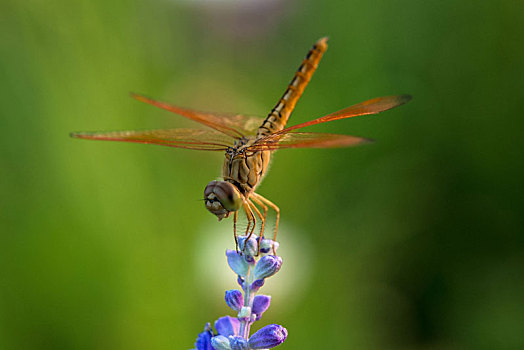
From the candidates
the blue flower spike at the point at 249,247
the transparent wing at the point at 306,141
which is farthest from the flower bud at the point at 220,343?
the transparent wing at the point at 306,141

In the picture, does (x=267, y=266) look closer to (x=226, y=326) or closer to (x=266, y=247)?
(x=266, y=247)

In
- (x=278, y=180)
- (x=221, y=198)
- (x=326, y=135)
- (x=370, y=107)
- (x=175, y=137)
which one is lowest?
(x=221, y=198)

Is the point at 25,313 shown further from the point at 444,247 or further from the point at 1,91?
the point at 444,247

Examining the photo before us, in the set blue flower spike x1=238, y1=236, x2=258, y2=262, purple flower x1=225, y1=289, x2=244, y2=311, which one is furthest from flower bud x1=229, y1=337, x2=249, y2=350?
blue flower spike x1=238, y1=236, x2=258, y2=262

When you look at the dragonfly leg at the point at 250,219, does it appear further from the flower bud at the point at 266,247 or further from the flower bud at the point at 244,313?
the flower bud at the point at 244,313

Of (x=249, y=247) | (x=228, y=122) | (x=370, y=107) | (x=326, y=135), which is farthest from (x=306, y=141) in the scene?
(x=228, y=122)

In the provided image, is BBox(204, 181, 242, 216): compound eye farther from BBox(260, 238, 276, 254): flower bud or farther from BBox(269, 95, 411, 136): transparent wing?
BBox(269, 95, 411, 136): transparent wing

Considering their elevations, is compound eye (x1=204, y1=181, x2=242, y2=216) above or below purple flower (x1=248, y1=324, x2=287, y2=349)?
above
